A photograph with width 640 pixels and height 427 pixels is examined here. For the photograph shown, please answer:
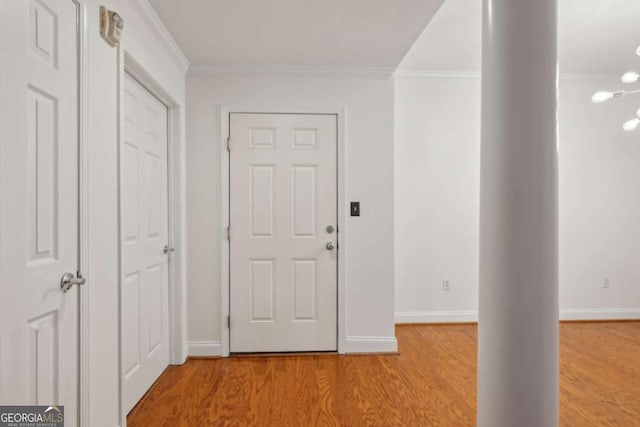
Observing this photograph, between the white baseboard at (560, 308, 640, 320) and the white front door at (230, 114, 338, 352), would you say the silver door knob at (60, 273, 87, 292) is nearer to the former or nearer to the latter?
the white front door at (230, 114, 338, 352)

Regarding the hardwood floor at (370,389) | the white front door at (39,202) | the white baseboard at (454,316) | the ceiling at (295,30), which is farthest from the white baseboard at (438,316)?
the white front door at (39,202)

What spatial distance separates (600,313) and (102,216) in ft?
15.0

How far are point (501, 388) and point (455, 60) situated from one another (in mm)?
3053

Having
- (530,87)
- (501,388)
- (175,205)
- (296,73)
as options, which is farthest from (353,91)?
(501,388)

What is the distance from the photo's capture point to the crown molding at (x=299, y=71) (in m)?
2.83

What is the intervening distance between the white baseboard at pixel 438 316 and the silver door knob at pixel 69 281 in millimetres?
2934

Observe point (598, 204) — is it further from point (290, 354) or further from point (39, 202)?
point (39, 202)

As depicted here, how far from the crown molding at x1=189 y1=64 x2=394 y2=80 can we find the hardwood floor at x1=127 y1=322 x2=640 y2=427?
2.27 metres

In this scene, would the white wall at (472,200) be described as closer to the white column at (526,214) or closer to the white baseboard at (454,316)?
the white baseboard at (454,316)

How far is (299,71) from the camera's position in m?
Answer: 2.86

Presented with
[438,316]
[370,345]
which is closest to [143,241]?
[370,345]

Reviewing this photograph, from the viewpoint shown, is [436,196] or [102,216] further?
[436,196]

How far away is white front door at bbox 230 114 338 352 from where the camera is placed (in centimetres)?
289

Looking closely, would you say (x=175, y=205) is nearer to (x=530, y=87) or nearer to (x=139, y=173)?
(x=139, y=173)
